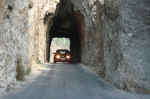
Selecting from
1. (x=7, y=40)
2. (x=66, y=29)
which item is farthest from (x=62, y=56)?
(x=7, y=40)

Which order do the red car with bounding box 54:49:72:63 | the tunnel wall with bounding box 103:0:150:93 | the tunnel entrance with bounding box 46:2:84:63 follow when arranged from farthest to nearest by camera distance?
the tunnel entrance with bounding box 46:2:84:63
the red car with bounding box 54:49:72:63
the tunnel wall with bounding box 103:0:150:93

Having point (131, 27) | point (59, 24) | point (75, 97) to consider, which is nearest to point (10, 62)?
point (75, 97)

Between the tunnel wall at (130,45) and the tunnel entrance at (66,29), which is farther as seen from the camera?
the tunnel entrance at (66,29)

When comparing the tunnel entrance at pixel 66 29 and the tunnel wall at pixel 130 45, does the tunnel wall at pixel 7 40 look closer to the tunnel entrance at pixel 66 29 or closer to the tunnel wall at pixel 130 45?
the tunnel wall at pixel 130 45

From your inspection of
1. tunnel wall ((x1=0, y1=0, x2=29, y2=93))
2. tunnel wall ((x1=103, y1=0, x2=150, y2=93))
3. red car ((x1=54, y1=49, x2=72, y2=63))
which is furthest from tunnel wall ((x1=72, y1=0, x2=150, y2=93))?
red car ((x1=54, y1=49, x2=72, y2=63))

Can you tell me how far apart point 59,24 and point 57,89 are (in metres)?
22.3

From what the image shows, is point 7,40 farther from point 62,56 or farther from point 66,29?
point 66,29

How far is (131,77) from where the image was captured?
268 inches

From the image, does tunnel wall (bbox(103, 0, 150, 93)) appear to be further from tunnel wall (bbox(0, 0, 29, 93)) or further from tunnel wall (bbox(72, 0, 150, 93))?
tunnel wall (bbox(0, 0, 29, 93))

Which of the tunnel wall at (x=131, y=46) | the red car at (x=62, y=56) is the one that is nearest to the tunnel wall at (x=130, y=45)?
the tunnel wall at (x=131, y=46)

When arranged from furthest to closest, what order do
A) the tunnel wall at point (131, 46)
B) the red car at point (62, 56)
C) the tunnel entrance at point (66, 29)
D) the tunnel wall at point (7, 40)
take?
the tunnel entrance at point (66, 29) → the red car at point (62, 56) → the tunnel wall at point (131, 46) → the tunnel wall at point (7, 40)

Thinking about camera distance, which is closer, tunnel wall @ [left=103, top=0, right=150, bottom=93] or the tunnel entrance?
tunnel wall @ [left=103, top=0, right=150, bottom=93]

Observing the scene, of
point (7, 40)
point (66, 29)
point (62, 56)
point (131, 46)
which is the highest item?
point (66, 29)

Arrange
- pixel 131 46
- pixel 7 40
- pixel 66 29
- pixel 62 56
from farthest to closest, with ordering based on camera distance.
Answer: pixel 66 29 < pixel 62 56 < pixel 131 46 < pixel 7 40
